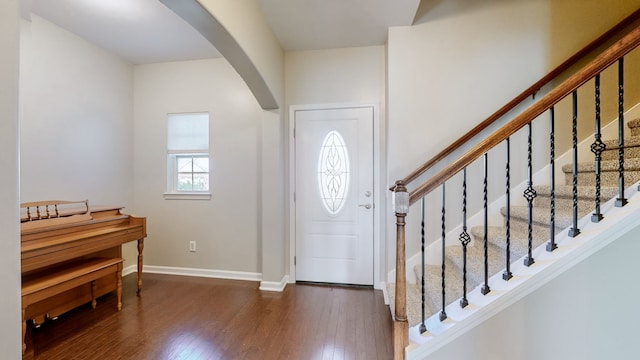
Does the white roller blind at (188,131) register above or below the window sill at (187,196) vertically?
above

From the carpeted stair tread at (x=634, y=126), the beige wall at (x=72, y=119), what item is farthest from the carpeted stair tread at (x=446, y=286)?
the beige wall at (x=72, y=119)

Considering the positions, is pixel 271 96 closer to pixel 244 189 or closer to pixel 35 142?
pixel 244 189

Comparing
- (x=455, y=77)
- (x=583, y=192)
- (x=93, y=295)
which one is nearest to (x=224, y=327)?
(x=93, y=295)

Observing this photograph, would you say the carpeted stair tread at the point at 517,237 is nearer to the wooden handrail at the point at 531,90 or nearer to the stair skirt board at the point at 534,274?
the stair skirt board at the point at 534,274

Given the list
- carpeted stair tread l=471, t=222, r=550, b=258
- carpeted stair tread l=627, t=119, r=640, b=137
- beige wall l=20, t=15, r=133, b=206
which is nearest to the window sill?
beige wall l=20, t=15, r=133, b=206

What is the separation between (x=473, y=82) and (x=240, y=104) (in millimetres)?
2482

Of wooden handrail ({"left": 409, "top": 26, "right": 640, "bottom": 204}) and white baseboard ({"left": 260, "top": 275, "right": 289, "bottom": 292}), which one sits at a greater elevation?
wooden handrail ({"left": 409, "top": 26, "right": 640, "bottom": 204})

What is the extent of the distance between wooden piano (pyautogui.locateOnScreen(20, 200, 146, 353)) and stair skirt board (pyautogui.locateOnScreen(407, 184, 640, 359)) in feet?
8.24

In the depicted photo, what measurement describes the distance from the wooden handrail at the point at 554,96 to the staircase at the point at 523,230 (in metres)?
0.68

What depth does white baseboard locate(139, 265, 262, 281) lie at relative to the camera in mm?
3139

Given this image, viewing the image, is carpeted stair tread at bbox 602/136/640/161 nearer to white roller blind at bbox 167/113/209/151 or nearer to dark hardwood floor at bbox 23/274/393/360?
dark hardwood floor at bbox 23/274/393/360

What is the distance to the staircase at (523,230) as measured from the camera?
1608 mm

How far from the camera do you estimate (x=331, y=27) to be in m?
2.50

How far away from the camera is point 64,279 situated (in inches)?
77.1
